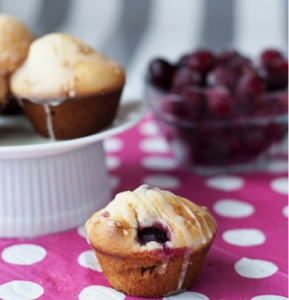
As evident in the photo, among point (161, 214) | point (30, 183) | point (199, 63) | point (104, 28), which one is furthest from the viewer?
point (104, 28)

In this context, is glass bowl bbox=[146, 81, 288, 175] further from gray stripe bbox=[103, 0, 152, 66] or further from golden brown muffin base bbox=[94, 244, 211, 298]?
gray stripe bbox=[103, 0, 152, 66]

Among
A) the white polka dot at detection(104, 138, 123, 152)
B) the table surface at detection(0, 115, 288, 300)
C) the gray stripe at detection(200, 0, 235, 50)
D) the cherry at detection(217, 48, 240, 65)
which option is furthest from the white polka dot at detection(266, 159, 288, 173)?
the gray stripe at detection(200, 0, 235, 50)

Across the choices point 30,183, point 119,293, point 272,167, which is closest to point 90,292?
point 119,293

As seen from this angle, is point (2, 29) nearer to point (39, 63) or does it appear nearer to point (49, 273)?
point (39, 63)

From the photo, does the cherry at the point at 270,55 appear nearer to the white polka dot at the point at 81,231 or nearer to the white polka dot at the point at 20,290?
the white polka dot at the point at 81,231

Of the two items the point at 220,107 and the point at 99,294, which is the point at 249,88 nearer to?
the point at 220,107

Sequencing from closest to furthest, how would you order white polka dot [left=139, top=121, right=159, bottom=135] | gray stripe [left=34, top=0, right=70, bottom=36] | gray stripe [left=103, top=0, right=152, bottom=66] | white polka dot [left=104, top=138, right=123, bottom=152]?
white polka dot [left=104, top=138, right=123, bottom=152], white polka dot [left=139, top=121, right=159, bottom=135], gray stripe [left=103, top=0, right=152, bottom=66], gray stripe [left=34, top=0, right=70, bottom=36]

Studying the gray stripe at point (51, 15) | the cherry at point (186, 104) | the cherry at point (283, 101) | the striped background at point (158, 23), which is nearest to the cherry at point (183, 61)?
the cherry at point (186, 104)
